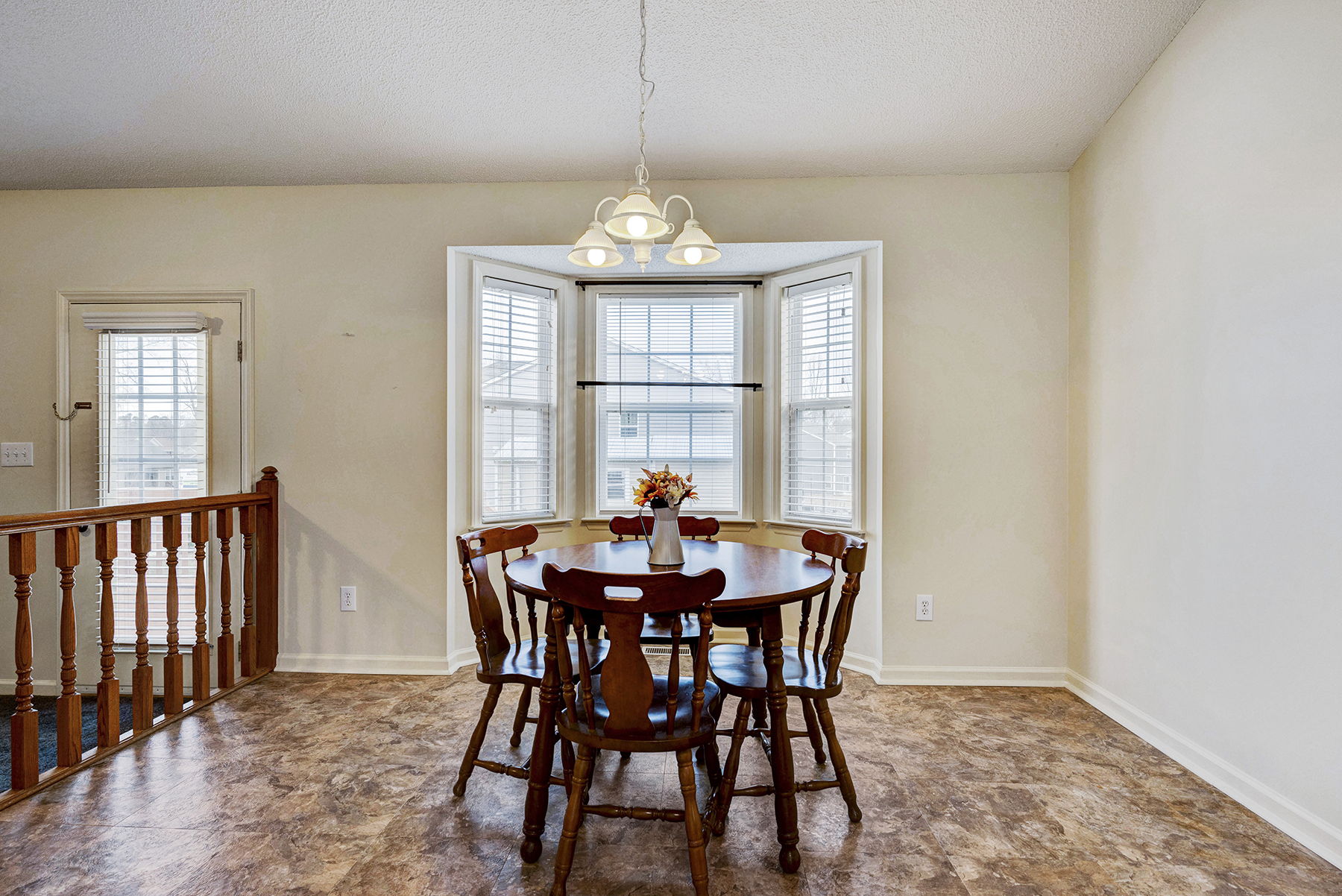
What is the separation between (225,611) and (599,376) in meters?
2.20

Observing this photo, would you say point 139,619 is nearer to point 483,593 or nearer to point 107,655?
point 107,655

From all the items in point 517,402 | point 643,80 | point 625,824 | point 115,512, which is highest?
point 643,80

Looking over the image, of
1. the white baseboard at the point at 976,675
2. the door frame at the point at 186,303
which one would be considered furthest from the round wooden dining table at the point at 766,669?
the door frame at the point at 186,303

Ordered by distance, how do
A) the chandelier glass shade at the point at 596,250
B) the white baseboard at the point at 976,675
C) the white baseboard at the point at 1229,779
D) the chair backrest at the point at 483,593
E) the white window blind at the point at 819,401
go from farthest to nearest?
1. the white window blind at the point at 819,401
2. the white baseboard at the point at 976,675
3. the chandelier glass shade at the point at 596,250
4. the chair backrest at the point at 483,593
5. the white baseboard at the point at 1229,779

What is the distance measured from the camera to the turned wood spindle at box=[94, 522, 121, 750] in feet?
8.13

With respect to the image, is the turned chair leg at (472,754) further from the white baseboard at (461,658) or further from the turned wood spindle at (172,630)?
the turned wood spindle at (172,630)

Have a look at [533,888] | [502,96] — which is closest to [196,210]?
[502,96]

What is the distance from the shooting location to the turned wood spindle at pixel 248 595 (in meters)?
3.22

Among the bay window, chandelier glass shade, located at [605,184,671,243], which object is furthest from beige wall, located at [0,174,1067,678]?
chandelier glass shade, located at [605,184,671,243]

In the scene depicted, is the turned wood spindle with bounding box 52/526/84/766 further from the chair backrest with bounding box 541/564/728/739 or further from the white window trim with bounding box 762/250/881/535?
the white window trim with bounding box 762/250/881/535

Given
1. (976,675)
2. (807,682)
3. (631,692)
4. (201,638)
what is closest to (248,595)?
(201,638)

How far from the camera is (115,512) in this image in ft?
8.17

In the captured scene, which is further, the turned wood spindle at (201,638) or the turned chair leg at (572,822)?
the turned wood spindle at (201,638)

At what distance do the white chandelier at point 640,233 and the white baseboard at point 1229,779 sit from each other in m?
2.42
